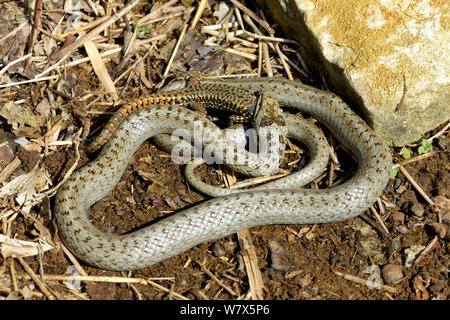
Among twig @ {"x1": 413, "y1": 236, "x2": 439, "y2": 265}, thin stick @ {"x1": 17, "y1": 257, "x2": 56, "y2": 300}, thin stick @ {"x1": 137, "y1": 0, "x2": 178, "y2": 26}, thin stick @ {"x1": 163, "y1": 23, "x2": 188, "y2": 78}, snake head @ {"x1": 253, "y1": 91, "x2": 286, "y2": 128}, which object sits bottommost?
thin stick @ {"x1": 17, "y1": 257, "x2": 56, "y2": 300}

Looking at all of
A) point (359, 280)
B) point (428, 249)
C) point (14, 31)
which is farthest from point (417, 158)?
point (14, 31)

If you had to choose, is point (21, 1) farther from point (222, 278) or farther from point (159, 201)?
point (222, 278)

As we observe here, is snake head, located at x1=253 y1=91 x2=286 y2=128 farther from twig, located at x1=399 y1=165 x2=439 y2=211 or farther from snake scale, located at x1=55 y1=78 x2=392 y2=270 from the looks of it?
twig, located at x1=399 y1=165 x2=439 y2=211

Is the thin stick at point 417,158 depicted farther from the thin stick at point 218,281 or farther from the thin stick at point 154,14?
the thin stick at point 154,14

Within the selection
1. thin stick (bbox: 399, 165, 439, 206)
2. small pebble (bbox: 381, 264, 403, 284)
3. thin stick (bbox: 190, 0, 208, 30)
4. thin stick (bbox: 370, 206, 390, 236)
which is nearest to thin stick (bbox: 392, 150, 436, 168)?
thin stick (bbox: 399, 165, 439, 206)

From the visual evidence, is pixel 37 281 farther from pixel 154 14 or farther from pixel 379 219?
pixel 154 14

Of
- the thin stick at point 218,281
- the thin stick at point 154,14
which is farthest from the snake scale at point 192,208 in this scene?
the thin stick at point 154,14
